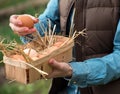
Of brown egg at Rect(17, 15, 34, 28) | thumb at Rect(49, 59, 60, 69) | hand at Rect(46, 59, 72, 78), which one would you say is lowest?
hand at Rect(46, 59, 72, 78)

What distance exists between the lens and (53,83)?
2.46 m

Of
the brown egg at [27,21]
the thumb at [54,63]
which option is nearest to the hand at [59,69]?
the thumb at [54,63]

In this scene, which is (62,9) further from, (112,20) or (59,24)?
(112,20)

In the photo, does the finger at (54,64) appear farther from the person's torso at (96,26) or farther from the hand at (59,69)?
the person's torso at (96,26)

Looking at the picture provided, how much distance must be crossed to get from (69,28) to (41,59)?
45cm

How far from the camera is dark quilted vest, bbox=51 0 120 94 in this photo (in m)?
2.23

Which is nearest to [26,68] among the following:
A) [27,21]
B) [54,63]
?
[54,63]

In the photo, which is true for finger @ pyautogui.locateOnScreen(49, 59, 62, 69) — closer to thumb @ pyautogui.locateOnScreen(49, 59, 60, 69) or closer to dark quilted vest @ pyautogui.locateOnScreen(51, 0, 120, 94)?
thumb @ pyautogui.locateOnScreen(49, 59, 60, 69)

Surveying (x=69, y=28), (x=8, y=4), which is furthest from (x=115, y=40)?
(x=8, y=4)

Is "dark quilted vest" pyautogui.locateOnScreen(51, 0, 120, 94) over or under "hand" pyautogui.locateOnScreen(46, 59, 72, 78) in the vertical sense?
over

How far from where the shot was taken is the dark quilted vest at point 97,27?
87.8 inches

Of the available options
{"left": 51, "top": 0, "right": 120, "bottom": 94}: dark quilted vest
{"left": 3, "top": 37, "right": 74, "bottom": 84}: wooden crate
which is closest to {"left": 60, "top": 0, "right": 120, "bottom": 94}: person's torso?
{"left": 51, "top": 0, "right": 120, "bottom": 94}: dark quilted vest

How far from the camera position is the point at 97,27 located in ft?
7.38

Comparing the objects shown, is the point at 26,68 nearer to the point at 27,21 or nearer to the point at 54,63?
the point at 54,63
